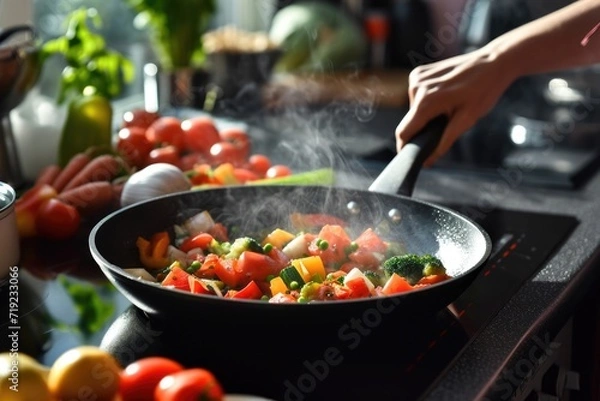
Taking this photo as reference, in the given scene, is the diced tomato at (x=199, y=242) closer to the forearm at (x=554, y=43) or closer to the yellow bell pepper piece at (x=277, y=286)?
the yellow bell pepper piece at (x=277, y=286)

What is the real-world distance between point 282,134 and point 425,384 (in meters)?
1.22

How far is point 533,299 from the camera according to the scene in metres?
1.17

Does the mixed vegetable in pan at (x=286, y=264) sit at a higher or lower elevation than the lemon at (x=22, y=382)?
lower

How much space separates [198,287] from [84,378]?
0.25 metres

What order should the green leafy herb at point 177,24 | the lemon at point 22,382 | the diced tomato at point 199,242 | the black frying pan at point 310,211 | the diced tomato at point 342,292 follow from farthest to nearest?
the green leafy herb at point 177,24, the diced tomato at point 199,242, the diced tomato at point 342,292, the black frying pan at point 310,211, the lemon at point 22,382

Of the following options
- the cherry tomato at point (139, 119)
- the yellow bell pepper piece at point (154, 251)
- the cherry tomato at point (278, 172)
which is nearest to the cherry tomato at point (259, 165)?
the cherry tomato at point (278, 172)

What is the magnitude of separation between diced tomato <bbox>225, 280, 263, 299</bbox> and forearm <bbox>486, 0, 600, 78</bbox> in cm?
64

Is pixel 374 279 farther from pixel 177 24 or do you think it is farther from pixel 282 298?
pixel 177 24

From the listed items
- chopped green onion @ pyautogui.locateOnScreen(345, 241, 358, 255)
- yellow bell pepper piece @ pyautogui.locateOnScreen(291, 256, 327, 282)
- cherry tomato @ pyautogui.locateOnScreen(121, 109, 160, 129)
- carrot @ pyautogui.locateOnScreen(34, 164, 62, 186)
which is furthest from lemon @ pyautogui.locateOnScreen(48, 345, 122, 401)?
cherry tomato @ pyautogui.locateOnScreen(121, 109, 160, 129)

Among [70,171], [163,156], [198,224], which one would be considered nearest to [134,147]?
[163,156]

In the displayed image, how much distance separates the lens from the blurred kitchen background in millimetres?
1884

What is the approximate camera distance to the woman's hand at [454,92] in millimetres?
1423

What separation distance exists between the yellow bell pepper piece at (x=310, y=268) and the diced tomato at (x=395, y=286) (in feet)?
0.34

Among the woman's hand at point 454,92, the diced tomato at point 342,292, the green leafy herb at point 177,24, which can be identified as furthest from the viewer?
the green leafy herb at point 177,24
